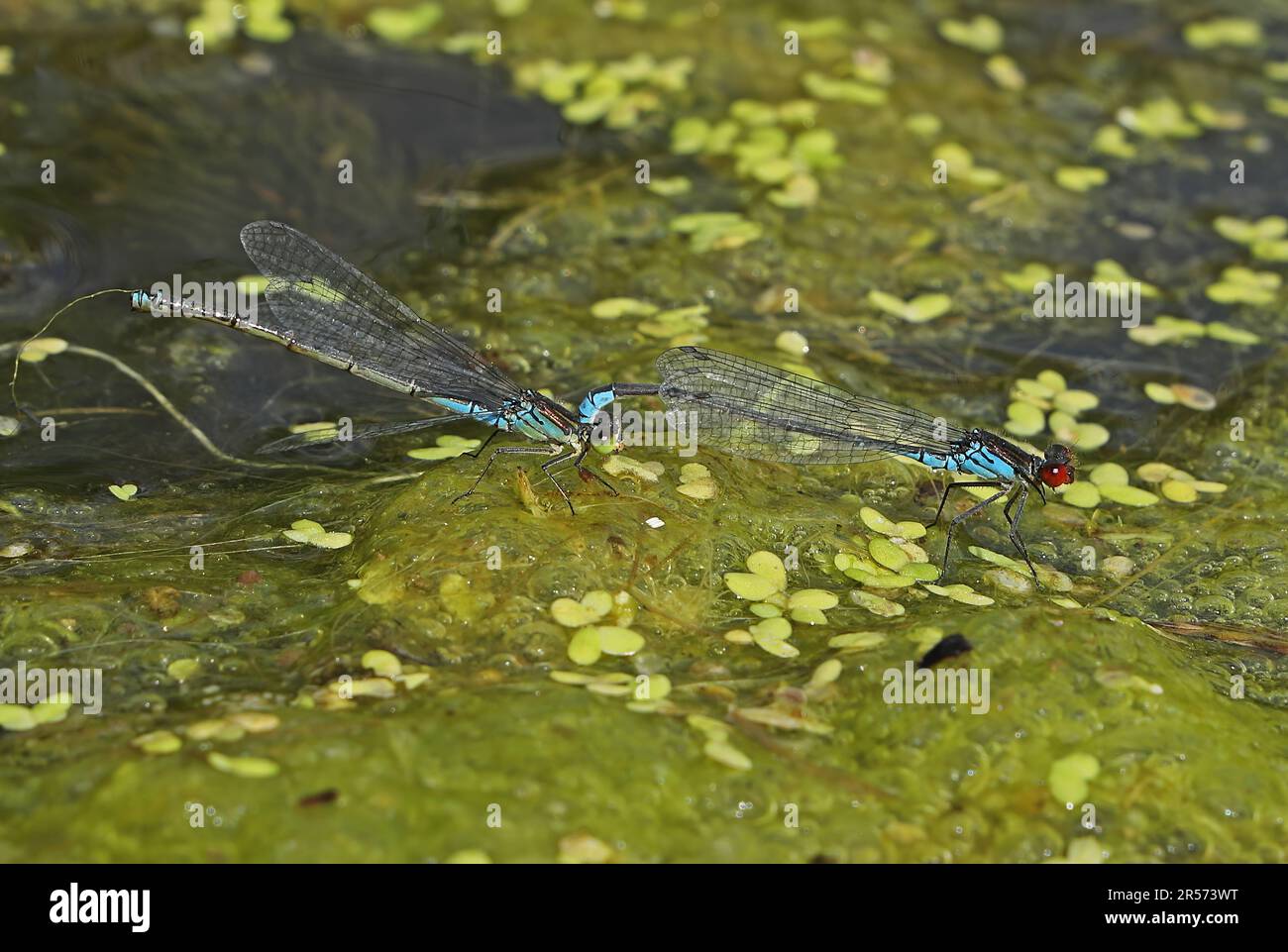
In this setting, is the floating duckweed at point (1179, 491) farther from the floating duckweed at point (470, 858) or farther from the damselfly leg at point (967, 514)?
the floating duckweed at point (470, 858)

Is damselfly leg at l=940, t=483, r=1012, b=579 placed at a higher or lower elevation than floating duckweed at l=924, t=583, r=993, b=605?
higher

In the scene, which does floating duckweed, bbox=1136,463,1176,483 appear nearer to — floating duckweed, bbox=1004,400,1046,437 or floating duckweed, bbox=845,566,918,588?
floating duckweed, bbox=1004,400,1046,437

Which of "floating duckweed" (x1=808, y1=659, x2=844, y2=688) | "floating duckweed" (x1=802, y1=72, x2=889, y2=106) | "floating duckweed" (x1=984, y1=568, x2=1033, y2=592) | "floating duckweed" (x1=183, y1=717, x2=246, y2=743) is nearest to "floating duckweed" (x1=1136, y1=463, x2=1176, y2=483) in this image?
"floating duckweed" (x1=984, y1=568, x2=1033, y2=592)

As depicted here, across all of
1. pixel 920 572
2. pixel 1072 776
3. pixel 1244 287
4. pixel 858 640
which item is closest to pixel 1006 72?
pixel 1244 287

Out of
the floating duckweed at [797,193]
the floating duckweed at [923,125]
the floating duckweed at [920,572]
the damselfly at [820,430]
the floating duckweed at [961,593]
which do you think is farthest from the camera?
the floating duckweed at [923,125]

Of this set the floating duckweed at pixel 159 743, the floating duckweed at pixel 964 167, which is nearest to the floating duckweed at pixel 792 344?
the floating duckweed at pixel 964 167

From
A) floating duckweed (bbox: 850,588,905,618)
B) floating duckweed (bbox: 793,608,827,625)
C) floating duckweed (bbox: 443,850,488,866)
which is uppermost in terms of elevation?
floating duckweed (bbox: 850,588,905,618)
